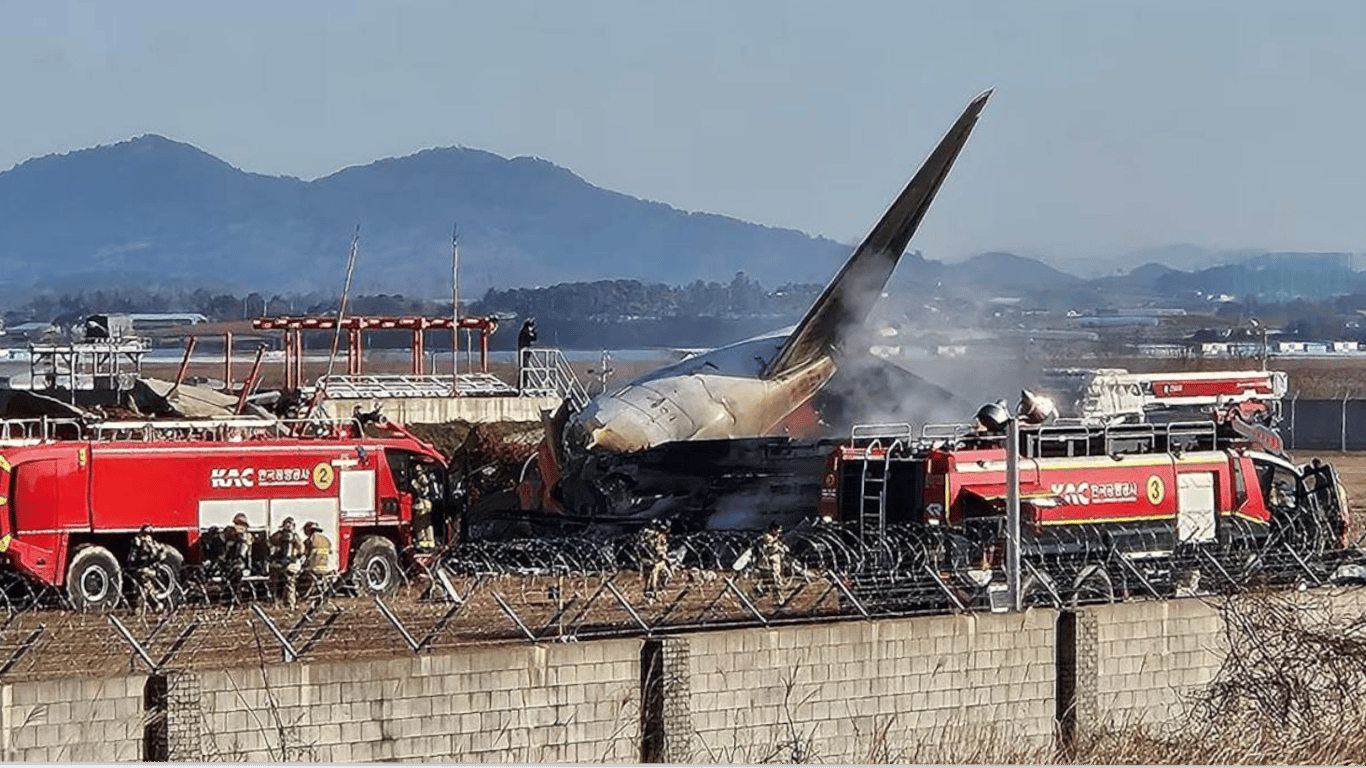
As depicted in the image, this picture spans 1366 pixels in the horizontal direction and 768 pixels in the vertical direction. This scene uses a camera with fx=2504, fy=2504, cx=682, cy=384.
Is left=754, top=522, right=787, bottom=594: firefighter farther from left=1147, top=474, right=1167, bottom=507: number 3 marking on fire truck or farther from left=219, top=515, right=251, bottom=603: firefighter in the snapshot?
left=219, top=515, right=251, bottom=603: firefighter

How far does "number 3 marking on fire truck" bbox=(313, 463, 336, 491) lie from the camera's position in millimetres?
35250

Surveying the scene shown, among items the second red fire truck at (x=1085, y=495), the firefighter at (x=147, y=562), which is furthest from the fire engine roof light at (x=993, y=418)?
the firefighter at (x=147, y=562)

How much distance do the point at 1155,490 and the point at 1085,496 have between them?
4.82ft

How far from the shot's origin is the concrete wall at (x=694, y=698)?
19906 mm

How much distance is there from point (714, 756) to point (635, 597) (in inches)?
410

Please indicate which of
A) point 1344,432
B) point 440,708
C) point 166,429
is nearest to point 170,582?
point 166,429

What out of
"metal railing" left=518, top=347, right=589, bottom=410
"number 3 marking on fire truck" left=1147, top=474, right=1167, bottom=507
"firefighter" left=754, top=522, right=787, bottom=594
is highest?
"metal railing" left=518, top=347, right=589, bottom=410

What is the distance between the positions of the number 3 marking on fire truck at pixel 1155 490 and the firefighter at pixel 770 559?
242 inches

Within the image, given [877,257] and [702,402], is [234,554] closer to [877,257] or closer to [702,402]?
[702,402]

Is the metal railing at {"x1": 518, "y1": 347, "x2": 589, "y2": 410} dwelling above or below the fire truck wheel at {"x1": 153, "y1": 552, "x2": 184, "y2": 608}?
above

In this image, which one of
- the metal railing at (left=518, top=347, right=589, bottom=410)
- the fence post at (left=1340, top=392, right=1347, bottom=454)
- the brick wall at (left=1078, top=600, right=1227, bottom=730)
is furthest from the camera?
the fence post at (left=1340, top=392, right=1347, bottom=454)

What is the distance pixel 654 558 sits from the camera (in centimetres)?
3425

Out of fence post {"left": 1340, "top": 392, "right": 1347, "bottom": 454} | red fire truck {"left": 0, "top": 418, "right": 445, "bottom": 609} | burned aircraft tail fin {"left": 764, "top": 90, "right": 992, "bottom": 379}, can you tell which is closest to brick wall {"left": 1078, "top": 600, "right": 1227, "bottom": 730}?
red fire truck {"left": 0, "top": 418, "right": 445, "bottom": 609}

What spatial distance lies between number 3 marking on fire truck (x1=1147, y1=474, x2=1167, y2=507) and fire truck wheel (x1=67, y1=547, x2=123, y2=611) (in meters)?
14.9
